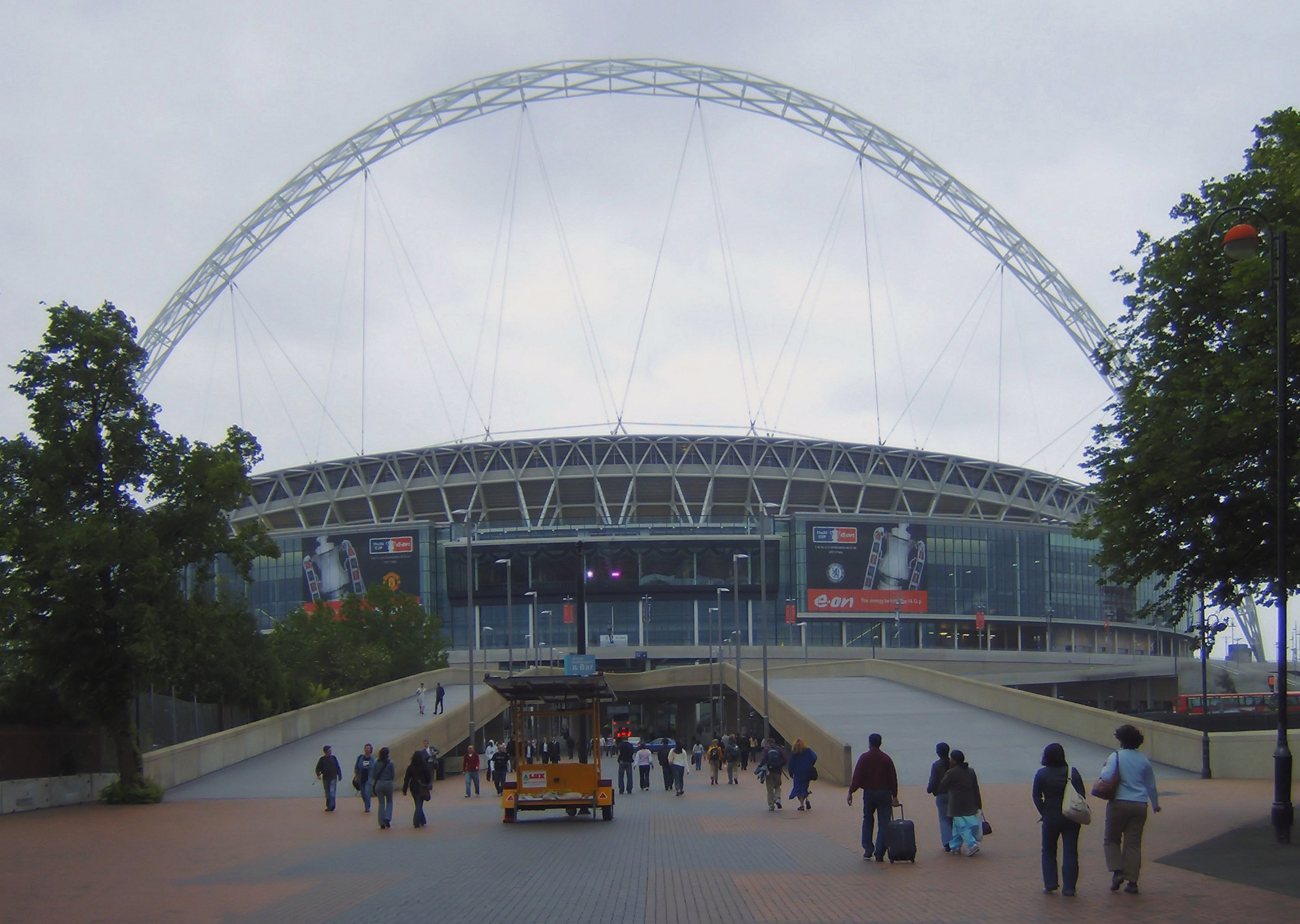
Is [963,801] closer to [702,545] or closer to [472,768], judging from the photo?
[472,768]

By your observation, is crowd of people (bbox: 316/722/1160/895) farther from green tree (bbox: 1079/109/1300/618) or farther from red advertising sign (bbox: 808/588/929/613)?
red advertising sign (bbox: 808/588/929/613)

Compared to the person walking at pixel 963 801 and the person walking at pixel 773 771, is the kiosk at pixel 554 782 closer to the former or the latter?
the person walking at pixel 773 771

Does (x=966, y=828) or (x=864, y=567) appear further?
(x=864, y=567)

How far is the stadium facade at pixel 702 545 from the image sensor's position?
112812 millimetres

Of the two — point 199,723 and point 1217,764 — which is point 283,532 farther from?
point 1217,764

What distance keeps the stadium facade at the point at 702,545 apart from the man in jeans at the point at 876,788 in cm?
9036

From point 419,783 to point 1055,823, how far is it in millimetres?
15425

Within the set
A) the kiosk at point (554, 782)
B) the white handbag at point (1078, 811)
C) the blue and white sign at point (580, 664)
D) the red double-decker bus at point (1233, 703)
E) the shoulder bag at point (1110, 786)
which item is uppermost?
the shoulder bag at point (1110, 786)

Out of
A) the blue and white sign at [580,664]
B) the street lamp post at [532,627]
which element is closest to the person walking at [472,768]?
the blue and white sign at [580,664]

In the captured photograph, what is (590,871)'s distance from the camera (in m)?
17.1

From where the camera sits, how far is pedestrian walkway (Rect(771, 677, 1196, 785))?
34812mm

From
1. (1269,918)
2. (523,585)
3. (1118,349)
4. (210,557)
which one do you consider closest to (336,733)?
(210,557)

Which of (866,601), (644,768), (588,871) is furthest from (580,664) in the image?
(866,601)

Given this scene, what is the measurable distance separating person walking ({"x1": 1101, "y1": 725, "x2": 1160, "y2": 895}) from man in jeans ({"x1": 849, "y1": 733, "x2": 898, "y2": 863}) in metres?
3.82
